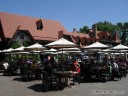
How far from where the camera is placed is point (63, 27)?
59.2 m

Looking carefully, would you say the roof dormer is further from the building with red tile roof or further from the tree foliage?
the tree foliage

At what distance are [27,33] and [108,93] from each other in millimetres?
37664

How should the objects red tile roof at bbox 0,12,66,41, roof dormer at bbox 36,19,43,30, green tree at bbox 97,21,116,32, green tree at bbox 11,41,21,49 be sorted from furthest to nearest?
green tree at bbox 97,21,116,32 → roof dormer at bbox 36,19,43,30 → red tile roof at bbox 0,12,66,41 → green tree at bbox 11,41,21,49

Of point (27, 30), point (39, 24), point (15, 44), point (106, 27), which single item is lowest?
point (15, 44)

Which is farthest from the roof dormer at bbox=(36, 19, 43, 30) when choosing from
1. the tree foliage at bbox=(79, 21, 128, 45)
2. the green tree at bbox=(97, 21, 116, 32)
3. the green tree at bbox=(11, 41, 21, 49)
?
the green tree at bbox=(97, 21, 116, 32)

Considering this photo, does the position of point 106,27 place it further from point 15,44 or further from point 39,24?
point 15,44

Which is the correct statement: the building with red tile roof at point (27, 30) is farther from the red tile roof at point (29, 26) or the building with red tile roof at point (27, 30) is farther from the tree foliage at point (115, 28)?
the tree foliage at point (115, 28)

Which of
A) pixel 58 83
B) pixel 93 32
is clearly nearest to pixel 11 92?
pixel 58 83

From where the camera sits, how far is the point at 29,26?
51719mm

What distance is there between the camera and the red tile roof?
4761 cm

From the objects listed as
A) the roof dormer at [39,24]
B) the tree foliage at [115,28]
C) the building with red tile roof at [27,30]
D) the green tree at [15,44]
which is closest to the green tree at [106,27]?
the tree foliage at [115,28]

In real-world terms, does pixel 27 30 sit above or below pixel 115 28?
below

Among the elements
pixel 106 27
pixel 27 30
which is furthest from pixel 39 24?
pixel 106 27

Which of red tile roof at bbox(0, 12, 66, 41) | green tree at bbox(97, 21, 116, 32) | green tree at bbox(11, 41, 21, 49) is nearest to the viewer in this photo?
green tree at bbox(11, 41, 21, 49)
